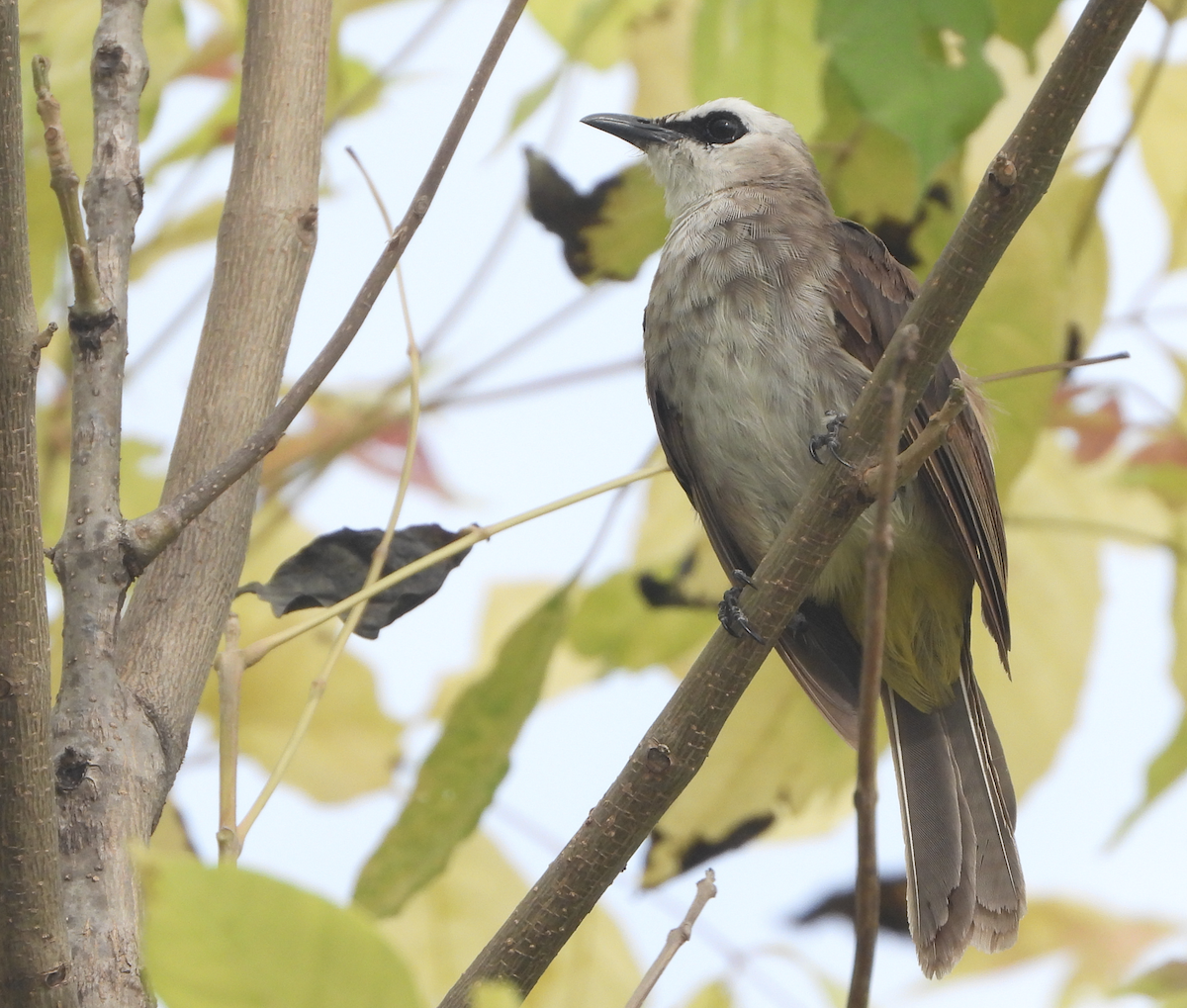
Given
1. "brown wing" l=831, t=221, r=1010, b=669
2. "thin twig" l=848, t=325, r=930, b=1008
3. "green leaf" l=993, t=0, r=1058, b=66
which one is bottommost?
"brown wing" l=831, t=221, r=1010, b=669

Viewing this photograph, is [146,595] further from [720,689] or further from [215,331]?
[720,689]

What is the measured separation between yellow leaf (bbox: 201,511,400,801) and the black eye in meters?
1.57

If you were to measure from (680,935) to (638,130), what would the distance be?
2169 mm

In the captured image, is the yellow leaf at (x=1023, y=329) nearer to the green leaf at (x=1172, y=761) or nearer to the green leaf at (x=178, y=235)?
the green leaf at (x=1172, y=761)

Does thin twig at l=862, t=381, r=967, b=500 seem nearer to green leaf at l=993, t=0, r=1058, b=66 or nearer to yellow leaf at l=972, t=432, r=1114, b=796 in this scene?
green leaf at l=993, t=0, r=1058, b=66

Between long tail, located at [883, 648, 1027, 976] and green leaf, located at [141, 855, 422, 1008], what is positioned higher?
green leaf, located at [141, 855, 422, 1008]

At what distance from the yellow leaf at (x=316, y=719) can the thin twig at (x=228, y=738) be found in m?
0.73

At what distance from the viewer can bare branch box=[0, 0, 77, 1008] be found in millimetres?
1189

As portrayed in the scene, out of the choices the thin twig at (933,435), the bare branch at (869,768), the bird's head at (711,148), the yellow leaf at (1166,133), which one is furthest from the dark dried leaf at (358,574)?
the yellow leaf at (1166,133)

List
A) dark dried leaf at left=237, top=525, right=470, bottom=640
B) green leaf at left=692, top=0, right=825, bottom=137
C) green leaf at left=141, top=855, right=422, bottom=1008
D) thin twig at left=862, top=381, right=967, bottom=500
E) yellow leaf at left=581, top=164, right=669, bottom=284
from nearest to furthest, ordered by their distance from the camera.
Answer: green leaf at left=141, top=855, right=422, bottom=1008 < thin twig at left=862, top=381, right=967, bottom=500 < dark dried leaf at left=237, top=525, right=470, bottom=640 < green leaf at left=692, top=0, right=825, bottom=137 < yellow leaf at left=581, top=164, right=669, bottom=284

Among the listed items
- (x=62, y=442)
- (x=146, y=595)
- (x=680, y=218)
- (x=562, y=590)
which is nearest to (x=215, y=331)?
(x=146, y=595)

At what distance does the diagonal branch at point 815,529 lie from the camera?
4.65 ft

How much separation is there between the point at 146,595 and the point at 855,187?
1.50m

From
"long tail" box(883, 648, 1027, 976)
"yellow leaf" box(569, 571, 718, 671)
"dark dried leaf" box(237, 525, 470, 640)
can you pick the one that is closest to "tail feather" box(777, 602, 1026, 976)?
"long tail" box(883, 648, 1027, 976)
